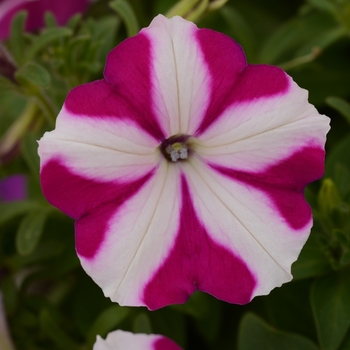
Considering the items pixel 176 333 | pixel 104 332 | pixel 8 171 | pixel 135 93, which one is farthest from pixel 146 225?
pixel 8 171

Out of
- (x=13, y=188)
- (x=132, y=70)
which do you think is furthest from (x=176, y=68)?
(x=13, y=188)

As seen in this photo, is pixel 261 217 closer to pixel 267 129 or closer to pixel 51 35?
pixel 267 129

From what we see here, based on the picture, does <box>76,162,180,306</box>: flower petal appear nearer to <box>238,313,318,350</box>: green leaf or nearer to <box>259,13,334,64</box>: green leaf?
<box>238,313,318,350</box>: green leaf

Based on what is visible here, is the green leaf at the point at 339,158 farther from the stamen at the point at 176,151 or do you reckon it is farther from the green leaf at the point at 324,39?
the stamen at the point at 176,151

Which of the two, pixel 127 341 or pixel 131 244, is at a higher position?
pixel 131 244

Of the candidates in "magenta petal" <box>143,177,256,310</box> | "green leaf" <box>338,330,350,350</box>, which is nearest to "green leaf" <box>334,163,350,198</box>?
"green leaf" <box>338,330,350,350</box>

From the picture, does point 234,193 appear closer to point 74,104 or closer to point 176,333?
point 74,104
